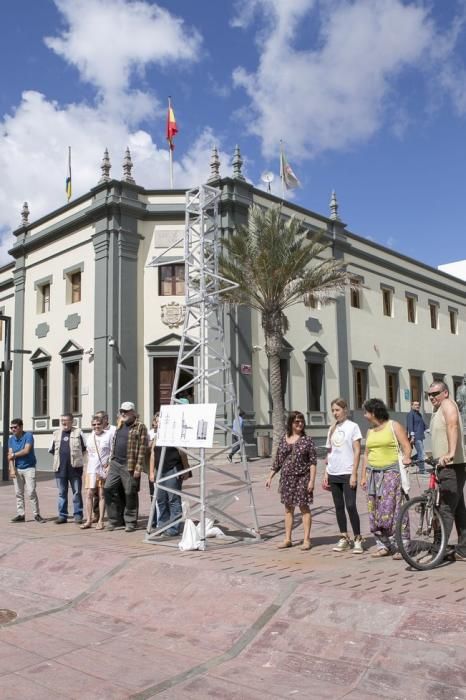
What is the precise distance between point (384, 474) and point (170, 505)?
3397mm

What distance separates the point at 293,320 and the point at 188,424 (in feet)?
57.0

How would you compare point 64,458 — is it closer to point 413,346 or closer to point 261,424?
point 261,424

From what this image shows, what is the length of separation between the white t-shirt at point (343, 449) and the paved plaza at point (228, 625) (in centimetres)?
91

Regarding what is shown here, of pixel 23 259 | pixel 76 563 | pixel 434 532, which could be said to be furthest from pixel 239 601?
pixel 23 259

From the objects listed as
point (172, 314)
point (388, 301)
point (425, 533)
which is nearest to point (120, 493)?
point (425, 533)

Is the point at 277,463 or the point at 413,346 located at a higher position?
the point at 413,346

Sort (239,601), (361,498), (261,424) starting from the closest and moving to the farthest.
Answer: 1. (239,601)
2. (361,498)
3. (261,424)

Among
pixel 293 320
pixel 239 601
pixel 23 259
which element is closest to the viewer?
pixel 239 601

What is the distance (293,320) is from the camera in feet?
81.3

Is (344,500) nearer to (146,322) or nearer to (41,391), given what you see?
(146,322)

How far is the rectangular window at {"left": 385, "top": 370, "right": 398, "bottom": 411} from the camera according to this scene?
2969 centimetres

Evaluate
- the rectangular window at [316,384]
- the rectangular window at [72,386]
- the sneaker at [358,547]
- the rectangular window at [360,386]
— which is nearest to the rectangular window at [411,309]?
the rectangular window at [360,386]

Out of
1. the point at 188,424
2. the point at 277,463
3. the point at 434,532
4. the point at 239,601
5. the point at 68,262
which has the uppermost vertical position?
the point at 68,262

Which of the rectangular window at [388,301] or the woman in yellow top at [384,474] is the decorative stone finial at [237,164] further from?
the woman in yellow top at [384,474]
